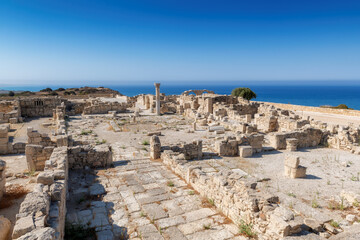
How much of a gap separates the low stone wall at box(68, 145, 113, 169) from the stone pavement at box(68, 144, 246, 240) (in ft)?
2.80

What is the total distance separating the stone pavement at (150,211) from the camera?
5469mm

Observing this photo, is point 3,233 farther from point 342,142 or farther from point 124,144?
point 342,142

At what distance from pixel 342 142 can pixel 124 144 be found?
41.5 feet

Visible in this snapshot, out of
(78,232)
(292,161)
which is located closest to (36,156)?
(78,232)

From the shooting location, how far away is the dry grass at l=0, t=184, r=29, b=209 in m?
6.60

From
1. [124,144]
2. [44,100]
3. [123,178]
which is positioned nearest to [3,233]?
[123,178]

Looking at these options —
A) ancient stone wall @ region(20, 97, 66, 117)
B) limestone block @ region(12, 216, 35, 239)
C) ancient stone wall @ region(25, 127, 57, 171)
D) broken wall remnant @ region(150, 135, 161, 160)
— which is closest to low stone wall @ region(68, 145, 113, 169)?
ancient stone wall @ region(25, 127, 57, 171)

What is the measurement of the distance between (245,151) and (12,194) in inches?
387

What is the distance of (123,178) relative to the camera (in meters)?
8.62

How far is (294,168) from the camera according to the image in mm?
9352

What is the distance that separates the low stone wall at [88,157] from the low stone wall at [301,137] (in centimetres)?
903

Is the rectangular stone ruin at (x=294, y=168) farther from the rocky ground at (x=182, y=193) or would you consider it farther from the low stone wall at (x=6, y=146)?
the low stone wall at (x=6, y=146)

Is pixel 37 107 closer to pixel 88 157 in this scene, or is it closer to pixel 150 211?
pixel 88 157

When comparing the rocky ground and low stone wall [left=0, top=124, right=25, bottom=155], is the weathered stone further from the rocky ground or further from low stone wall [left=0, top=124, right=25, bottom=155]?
low stone wall [left=0, top=124, right=25, bottom=155]
